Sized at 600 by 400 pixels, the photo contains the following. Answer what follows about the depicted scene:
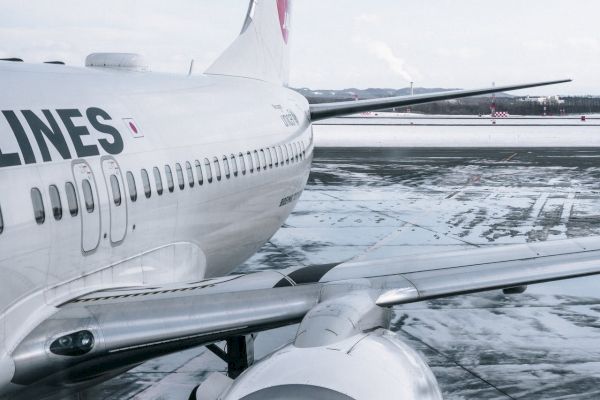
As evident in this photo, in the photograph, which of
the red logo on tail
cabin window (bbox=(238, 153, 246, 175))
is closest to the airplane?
cabin window (bbox=(238, 153, 246, 175))

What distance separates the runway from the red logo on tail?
5.13 meters

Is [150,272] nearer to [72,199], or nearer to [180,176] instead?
[180,176]

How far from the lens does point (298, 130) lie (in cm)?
1789

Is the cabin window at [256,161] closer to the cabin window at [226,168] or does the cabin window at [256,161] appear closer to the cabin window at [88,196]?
the cabin window at [226,168]

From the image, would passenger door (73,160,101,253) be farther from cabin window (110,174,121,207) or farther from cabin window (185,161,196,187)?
cabin window (185,161,196,187)

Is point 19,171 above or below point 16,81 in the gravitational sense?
below

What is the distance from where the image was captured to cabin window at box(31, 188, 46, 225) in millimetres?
7992

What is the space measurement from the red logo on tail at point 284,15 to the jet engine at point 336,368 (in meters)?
15.2

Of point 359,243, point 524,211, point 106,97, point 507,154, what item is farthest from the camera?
point 507,154

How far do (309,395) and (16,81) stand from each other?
4641mm

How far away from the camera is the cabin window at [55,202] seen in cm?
830

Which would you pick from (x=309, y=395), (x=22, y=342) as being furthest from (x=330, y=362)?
(x=22, y=342)

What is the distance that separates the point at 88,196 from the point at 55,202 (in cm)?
67

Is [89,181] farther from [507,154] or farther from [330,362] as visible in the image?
[507,154]
